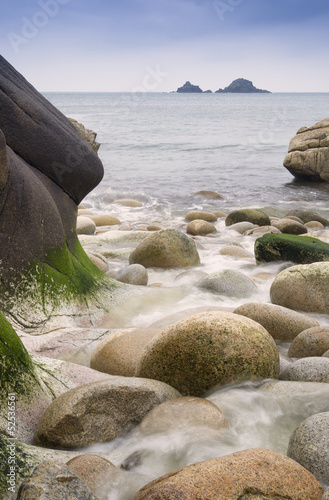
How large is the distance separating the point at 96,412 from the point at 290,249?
Result: 5.19 metres

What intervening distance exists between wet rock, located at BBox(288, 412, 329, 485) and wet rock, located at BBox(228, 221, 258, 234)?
8572 millimetres

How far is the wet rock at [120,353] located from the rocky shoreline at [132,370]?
1 cm

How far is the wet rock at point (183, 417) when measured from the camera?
2.47 meters

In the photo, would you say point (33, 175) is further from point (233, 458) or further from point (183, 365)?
point (233, 458)

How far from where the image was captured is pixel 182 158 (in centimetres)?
2592

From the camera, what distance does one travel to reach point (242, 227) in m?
10.8

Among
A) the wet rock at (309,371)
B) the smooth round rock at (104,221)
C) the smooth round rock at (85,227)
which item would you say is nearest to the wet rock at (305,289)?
the wet rock at (309,371)

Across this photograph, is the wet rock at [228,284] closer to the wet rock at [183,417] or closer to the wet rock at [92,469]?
the wet rock at [183,417]

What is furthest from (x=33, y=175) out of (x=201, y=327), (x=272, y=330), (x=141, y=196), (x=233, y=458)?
(x=141, y=196)

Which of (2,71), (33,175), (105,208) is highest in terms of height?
(2,71)

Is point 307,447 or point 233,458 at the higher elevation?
point 233,458

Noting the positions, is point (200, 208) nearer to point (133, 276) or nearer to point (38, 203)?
point (133, 276)

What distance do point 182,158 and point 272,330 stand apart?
22434 millimetres

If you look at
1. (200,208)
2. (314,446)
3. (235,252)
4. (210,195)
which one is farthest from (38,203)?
(210,195)
